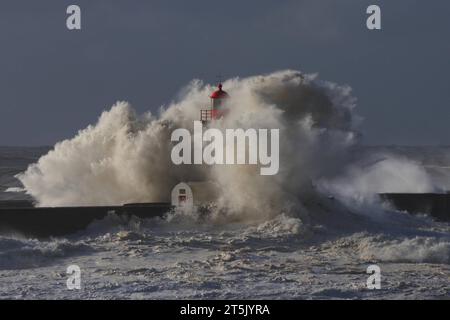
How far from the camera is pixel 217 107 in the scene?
16422mm

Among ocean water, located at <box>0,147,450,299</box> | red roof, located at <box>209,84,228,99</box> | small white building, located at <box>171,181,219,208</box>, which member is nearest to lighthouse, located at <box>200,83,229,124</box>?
red roof, located at <box>209,84,228,99</box>

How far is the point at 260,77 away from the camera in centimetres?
1738

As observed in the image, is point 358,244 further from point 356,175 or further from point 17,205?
point 356,175

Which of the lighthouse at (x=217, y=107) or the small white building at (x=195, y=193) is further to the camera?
the lighthouse at (x=217, y=107)

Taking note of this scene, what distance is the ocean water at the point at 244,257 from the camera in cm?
965

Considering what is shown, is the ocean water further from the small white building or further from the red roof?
the red roof

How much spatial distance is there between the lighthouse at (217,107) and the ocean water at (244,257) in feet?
9.87

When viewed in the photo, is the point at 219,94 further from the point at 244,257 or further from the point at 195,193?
the point at 244,257

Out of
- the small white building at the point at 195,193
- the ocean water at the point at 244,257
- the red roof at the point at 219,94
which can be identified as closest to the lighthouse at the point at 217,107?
the red roof at the point at 219,94

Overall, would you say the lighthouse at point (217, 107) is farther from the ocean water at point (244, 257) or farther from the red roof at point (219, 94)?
the ocean water at point (244, 257)

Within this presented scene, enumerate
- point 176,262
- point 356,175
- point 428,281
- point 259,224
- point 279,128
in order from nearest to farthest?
point 428,281, point 176,262, point 259,224, point 279,128, point 356,175

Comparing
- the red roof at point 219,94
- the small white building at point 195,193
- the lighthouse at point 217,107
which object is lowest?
the small white building at point 195,193
